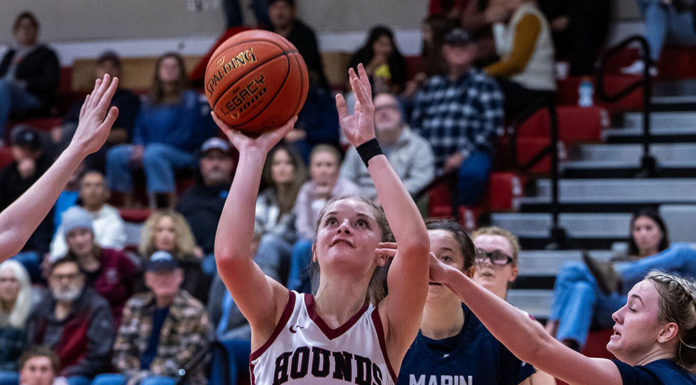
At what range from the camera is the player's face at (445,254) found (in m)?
3.54

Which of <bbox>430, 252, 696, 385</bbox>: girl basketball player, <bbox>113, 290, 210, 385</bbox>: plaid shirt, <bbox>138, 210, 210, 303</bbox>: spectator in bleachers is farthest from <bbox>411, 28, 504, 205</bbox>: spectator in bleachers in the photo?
<bbox>430, 252, 696, 385</bbox>: girl basketball player

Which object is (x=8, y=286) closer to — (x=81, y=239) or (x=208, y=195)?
(x=81, y=239)

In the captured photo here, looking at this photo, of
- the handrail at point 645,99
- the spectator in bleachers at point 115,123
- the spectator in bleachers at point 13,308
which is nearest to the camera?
the spectator in bleachers at point 13,308

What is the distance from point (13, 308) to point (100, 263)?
2.13 ft

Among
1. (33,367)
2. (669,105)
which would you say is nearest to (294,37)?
(669,105)

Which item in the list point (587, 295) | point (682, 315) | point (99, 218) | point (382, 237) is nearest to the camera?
point (682, 315)

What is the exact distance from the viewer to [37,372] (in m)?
6.53

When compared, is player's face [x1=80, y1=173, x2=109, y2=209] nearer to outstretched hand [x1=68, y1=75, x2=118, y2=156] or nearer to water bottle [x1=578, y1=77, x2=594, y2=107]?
water bottle [x1=578, y1=77, x2=594, y2=107]

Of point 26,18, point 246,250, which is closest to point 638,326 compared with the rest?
point 246,250

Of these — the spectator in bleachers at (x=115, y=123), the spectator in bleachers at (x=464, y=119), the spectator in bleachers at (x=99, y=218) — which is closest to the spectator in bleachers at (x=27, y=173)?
the spectator in bleachers at (x=99, y=218)

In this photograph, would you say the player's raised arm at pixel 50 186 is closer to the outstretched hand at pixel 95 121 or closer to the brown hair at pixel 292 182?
the outstretched hand at pixel 95 121

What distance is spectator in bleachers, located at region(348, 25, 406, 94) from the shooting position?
868 cm

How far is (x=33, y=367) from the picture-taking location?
656cm

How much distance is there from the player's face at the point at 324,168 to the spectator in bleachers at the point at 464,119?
0.89 meters
